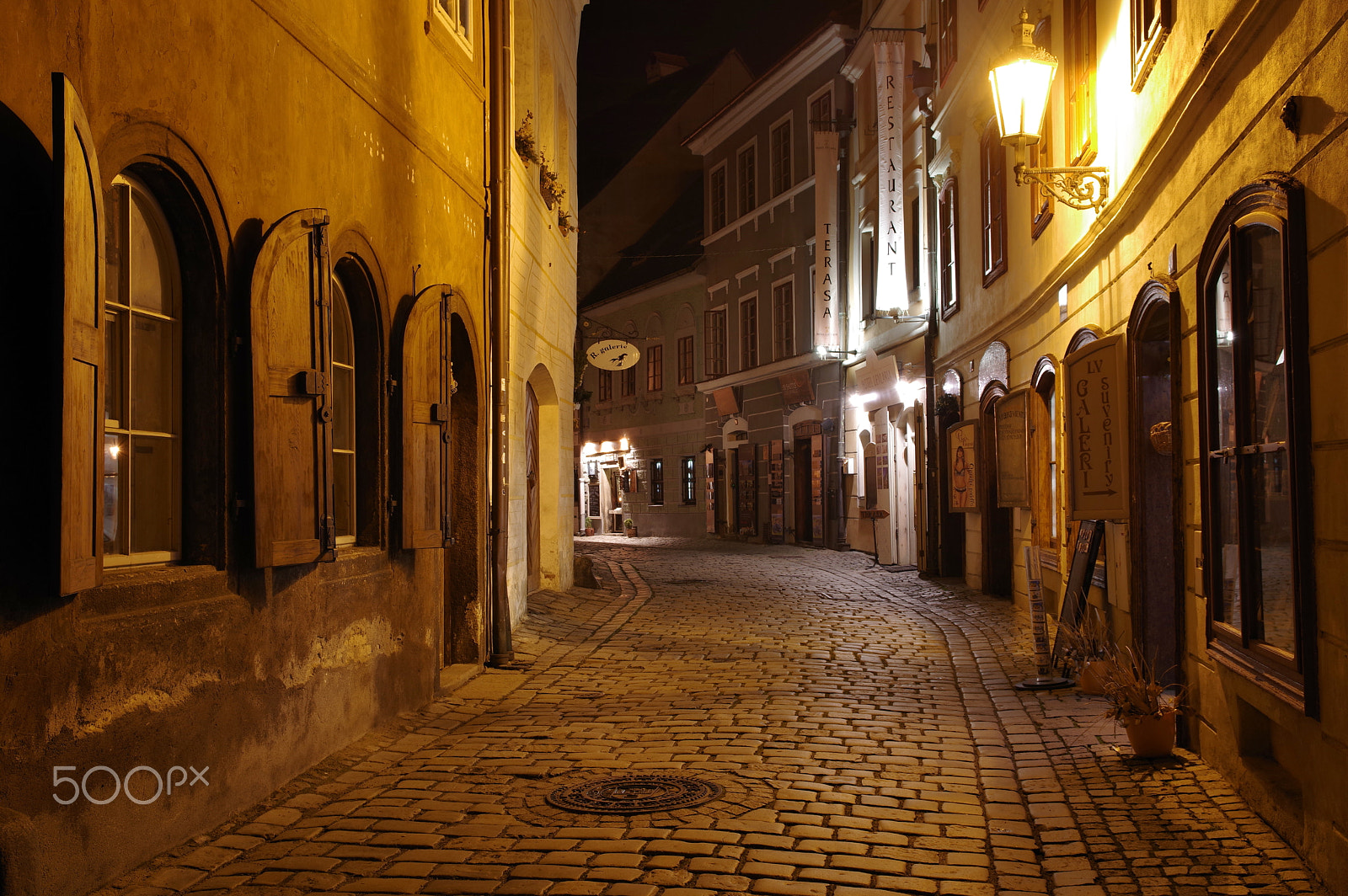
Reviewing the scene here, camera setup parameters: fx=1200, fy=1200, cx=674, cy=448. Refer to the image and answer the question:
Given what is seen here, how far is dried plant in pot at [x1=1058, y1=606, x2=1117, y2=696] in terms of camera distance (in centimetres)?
784

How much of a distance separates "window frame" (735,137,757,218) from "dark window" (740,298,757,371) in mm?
2137

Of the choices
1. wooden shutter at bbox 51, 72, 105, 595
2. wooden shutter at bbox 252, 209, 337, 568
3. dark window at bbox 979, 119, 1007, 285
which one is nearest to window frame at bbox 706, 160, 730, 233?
dark window at bbox 979, 119, 1007, 285

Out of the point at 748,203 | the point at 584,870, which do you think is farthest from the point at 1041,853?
the point at 748,203

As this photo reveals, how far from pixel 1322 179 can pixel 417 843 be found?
4.18 meters

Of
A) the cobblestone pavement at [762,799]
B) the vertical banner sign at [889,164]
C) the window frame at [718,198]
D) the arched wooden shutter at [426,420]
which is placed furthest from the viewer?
the window frame at [718,198]

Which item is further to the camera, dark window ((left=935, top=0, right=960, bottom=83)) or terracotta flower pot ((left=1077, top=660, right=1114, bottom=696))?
dark window ((left=935, top=0, right=960, bottom=83))

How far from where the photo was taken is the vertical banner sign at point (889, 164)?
18.2 metres

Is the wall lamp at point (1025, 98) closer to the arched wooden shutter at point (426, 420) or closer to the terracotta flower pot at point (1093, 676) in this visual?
the terracotta flower pot at point (1093, 676)

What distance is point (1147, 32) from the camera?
7.40m

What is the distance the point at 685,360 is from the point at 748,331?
4.11 metres

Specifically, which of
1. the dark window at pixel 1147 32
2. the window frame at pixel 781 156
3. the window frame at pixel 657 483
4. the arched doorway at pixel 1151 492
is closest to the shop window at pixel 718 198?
the window frame at pixel 781 156

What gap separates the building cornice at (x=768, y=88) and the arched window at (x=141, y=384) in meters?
20.3

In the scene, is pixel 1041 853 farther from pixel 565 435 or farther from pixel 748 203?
pixel 748 203

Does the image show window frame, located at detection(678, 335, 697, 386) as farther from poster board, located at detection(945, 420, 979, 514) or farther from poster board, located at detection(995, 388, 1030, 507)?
poster board, located at detection(995, 388, 1030, 507)
